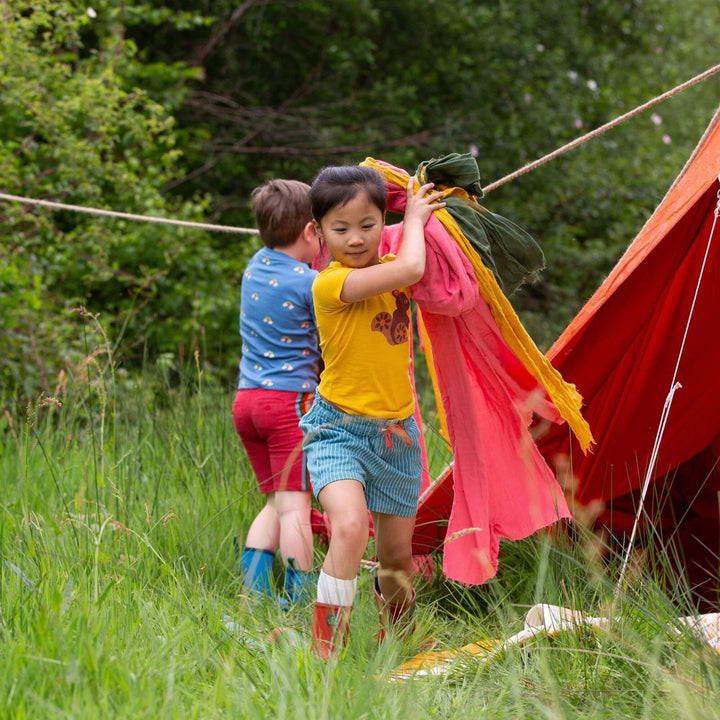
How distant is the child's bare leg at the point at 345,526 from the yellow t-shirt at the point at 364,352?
7.8 inches

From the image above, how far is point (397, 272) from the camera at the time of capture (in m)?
2.60

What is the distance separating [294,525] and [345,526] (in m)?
0.78

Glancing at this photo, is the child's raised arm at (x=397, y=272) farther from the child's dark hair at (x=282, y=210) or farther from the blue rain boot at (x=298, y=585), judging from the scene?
the blue rain boot at (x=298, y=585)

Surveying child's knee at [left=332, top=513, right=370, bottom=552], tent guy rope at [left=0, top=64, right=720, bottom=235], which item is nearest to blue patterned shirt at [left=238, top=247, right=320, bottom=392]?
tent guy rope at [left=0, top=64, right=720, bottom=235]

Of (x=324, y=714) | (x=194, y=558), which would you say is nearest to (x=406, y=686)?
(x=324, y=714)

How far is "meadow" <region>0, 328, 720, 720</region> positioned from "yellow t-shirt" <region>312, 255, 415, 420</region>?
0.51 metres

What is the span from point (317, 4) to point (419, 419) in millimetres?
6531

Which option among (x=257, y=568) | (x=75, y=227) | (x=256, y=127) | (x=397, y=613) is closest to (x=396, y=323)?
(x=397, y=613)

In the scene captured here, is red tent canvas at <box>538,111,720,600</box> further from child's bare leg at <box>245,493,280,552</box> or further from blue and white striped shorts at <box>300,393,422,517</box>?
child's bare leg at <box>245,493,280,552</box>

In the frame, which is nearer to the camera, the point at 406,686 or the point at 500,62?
the point at 406,686

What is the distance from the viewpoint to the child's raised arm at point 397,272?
8.56ft

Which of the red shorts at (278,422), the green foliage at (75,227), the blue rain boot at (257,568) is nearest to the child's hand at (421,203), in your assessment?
Result: the red shorts at (278,422)

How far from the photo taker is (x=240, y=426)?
3.51 m

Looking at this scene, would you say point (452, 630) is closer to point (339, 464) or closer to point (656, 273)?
point (339, 464)
